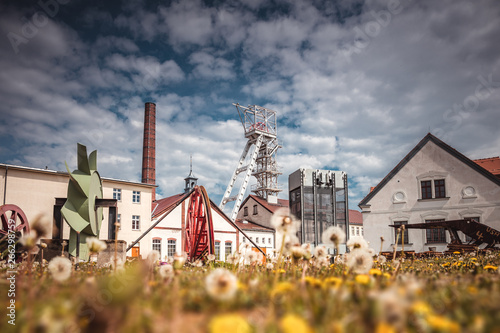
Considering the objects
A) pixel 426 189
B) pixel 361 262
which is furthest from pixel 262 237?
pixel 361 262

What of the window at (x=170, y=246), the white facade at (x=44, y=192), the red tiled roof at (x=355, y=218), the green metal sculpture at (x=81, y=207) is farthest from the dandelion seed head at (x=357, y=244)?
the red tiled roof at (x=355, y=218)

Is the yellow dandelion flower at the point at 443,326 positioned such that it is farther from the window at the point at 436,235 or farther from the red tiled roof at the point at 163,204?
the red tiled roof at the point at 163,204

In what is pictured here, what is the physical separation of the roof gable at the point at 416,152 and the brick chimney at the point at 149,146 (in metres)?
25.1

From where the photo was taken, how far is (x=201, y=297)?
1.86 metres

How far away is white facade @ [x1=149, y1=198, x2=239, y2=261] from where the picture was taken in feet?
110

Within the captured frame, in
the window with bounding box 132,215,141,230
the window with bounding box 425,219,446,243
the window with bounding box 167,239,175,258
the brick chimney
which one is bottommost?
the window with bounding box 167,239,175,258

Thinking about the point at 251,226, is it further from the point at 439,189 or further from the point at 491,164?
the point at 491,164

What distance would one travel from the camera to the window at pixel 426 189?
27625 mm

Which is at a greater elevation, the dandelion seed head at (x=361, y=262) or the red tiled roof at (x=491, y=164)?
the red tiled roof at (x=491, y=164)

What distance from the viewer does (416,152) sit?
2844 cm

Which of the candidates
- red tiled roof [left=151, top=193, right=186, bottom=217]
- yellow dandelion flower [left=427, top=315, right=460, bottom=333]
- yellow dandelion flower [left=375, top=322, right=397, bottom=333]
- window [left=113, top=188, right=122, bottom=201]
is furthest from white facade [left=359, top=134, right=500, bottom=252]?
yellow dandelion flower [left=375, top=322, right=397, bottom=333]

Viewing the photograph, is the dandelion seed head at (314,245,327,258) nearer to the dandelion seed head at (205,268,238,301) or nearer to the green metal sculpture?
the dandelion seed head at (205,268,238,301)

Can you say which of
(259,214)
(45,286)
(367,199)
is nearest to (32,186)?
(259,214)

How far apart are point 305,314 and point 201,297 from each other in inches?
24.4
